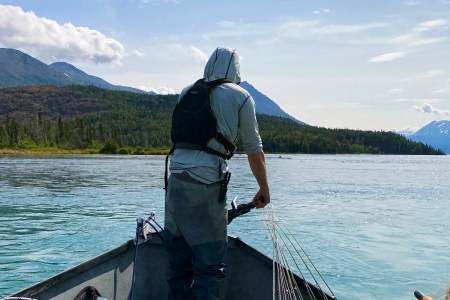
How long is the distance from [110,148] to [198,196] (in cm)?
13716

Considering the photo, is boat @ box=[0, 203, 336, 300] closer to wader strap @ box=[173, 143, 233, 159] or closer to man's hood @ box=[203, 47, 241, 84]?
wader strap @ box=[173, 143, 233, 159]

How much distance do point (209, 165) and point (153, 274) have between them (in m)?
2.38

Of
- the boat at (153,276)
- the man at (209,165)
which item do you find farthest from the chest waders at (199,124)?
the boat at (153,276)

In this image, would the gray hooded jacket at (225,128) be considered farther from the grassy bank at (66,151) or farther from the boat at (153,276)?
the grassy bank at (66,151)

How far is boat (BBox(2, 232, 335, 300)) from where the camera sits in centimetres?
557

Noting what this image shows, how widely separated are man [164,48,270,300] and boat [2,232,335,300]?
1458 mm

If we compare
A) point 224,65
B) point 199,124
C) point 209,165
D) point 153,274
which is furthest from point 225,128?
point 153,274

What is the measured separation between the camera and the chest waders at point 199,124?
4.46 metres

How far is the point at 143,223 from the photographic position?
616 centimetres

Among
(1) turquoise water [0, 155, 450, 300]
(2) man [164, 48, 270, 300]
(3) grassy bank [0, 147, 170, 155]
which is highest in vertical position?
(2) man [164, 48, 270, 300]

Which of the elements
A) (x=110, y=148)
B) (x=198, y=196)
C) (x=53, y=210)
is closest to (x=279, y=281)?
(x=198, y=196)

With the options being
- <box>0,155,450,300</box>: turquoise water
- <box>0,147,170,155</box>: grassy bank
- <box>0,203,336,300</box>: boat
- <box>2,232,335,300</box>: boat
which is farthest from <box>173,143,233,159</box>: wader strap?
<box>0,147,170,155</box>: grassy bank

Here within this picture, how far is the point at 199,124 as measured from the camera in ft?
Result: 14.7

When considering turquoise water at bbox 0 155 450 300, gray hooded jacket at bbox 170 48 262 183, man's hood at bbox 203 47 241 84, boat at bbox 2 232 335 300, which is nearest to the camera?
gray hooded jacket at bbox 170 48 262 183
